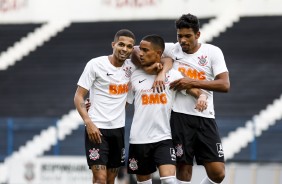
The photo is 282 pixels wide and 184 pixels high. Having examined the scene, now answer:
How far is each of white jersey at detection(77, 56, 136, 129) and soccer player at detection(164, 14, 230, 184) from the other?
50cm

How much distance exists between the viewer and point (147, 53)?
7.73 metres

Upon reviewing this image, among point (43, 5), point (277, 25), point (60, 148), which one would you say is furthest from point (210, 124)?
point (43, 5)

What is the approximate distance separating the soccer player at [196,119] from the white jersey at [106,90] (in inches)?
19.7

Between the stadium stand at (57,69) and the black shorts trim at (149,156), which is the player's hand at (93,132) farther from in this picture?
the stadium stand at (57,69)

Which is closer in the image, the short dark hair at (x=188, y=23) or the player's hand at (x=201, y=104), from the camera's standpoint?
the player's hand at (x=201, y=104)

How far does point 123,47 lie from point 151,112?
63 cm

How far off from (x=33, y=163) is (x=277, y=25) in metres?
7.91

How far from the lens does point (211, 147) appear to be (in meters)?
7.97

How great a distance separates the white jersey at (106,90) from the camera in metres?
7.82

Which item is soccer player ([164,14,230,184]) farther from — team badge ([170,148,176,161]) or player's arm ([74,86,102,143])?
player's arm ([74,86,102,143])

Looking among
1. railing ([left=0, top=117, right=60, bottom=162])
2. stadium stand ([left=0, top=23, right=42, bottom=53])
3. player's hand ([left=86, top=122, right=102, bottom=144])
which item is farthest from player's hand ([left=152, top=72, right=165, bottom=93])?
stadium stand ([left=0, top=23, right=42, bottom=53])

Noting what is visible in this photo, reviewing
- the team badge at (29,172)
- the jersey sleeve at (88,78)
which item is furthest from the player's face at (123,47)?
the team badge at (29,172)

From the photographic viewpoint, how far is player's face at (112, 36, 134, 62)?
7734 mm

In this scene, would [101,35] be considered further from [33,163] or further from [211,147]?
[211,147]
